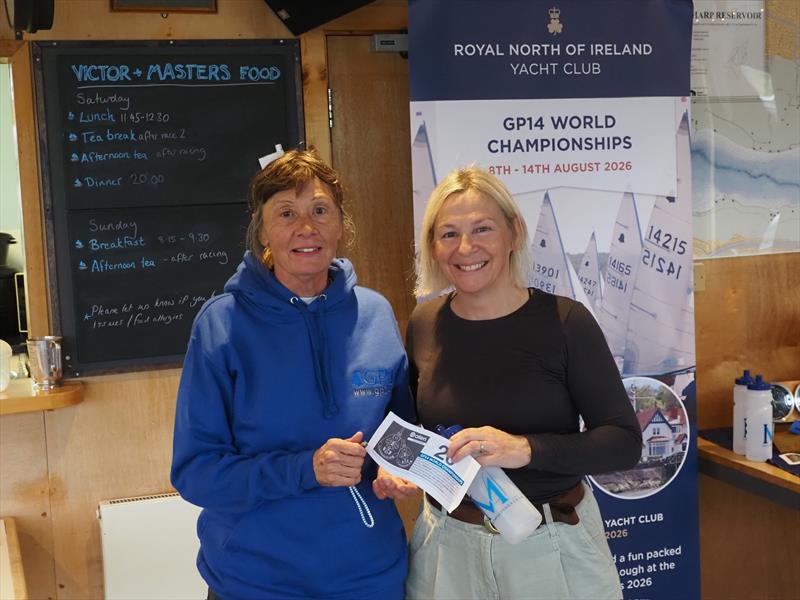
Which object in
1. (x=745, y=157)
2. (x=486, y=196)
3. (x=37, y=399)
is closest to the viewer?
(x=486, y=196)

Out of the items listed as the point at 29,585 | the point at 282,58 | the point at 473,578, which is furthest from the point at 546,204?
the point at 29,585

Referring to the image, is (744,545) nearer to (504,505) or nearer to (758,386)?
(758,386)

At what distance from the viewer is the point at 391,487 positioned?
1.73m

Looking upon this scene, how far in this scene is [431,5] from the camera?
272 centimetres

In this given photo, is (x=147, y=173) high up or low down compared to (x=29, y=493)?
up

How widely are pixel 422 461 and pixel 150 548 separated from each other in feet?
4.88

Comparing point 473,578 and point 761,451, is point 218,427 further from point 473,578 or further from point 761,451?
point 761,451

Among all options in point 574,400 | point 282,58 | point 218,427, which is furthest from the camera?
point 282,58

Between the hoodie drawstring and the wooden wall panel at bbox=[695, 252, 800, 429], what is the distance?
196cm

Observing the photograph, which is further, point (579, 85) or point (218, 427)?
point (579, 85)

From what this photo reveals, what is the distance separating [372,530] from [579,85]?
1721 mm

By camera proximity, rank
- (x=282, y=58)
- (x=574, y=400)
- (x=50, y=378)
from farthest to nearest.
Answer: (x=282, y=58) → (x=50, y=378) → (x=574, y=400)

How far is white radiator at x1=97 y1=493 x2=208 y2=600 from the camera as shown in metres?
2.78

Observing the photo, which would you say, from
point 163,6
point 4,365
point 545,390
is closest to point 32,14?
point 163,6
